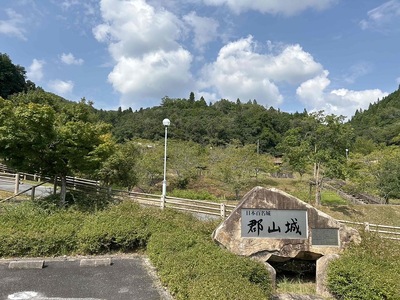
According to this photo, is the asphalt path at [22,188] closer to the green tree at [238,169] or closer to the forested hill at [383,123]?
the green tree at [238,169]

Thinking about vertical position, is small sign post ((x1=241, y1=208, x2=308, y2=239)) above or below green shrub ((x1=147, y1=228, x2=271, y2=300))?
above

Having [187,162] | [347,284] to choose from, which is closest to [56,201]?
[347,284]

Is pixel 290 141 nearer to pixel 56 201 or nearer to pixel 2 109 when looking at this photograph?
pixel 56 201

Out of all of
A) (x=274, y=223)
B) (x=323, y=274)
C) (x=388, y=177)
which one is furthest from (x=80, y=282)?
(x=388, y=177)

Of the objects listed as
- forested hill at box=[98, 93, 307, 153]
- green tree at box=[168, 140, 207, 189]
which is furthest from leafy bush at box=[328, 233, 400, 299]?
forested hill at box=[98, 93, 307, 153]

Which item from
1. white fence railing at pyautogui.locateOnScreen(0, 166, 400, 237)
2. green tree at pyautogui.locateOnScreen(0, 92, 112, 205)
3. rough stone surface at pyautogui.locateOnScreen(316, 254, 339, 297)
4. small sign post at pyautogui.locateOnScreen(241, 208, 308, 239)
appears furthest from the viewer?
white fence railing at pyautogui.locateOnScreen(0, 166, 400, 237)

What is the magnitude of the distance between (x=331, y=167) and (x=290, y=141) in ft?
13.7

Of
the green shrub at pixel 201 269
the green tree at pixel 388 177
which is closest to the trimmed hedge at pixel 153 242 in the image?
the green shrub at pixel 201 269

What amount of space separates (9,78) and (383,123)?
79462 mm

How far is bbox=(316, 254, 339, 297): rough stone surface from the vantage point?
7.16m

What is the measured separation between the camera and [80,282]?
6641 mm

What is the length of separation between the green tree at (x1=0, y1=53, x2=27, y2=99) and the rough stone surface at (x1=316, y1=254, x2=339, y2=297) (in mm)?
51331

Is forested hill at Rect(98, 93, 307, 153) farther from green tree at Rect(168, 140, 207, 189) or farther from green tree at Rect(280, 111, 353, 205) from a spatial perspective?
green tree at Rect(280, 111, 353, 205)

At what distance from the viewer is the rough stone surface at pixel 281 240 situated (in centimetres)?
781
